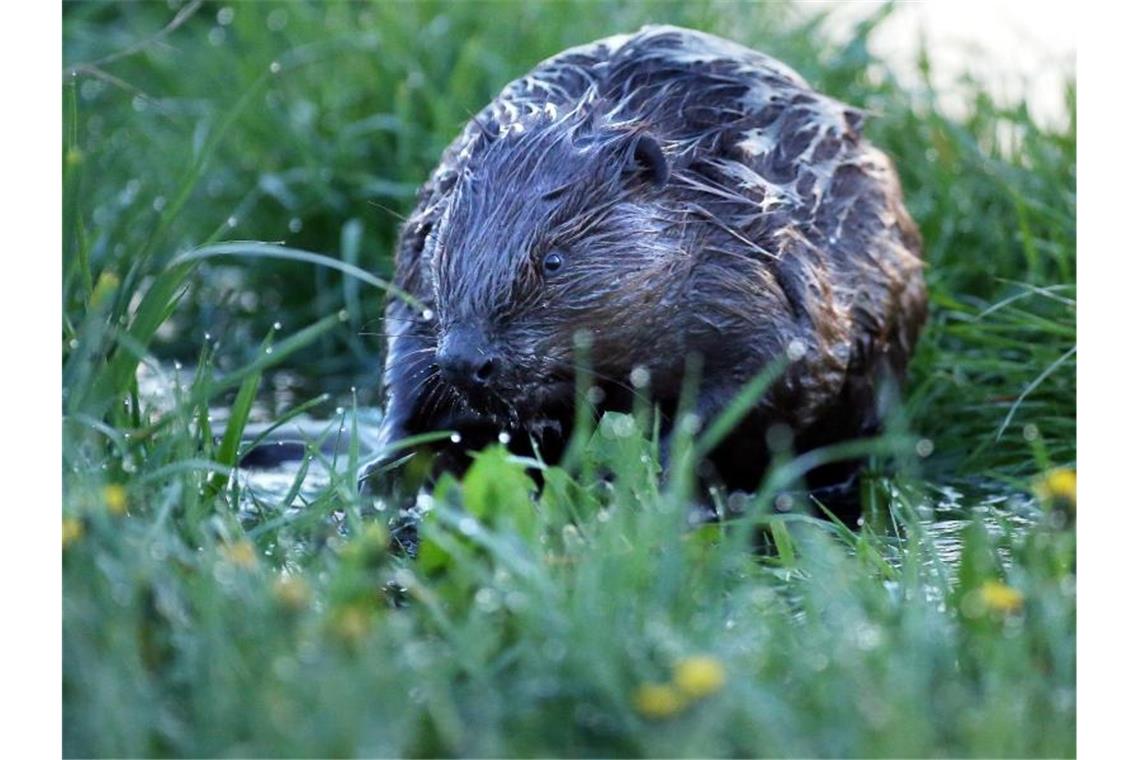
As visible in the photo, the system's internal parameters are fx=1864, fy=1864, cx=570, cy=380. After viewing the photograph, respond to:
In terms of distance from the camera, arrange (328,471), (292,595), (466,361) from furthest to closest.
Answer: (466,361), (328,471), (292,595)

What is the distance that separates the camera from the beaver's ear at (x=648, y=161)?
3377 mm

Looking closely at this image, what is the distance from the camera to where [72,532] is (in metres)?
2.40

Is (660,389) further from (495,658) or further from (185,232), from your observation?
(185,232)

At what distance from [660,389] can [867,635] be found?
1.19m

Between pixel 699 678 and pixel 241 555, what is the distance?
27.4 inches

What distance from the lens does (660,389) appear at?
11.4 ft

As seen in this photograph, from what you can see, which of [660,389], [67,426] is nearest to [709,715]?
[67,426]

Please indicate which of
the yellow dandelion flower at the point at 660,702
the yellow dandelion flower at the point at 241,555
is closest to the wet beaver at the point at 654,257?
the yellow dandelion flower at the point at 241,555

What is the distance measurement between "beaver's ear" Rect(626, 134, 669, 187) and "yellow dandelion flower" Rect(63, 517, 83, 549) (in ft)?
4.43

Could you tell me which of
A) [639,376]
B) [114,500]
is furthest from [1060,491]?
[114,500]

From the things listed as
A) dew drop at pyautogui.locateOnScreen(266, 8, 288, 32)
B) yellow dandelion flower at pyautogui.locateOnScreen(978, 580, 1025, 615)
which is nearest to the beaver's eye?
yellow dandelion flower at pyautogui.locateOnScreen(978, 580, 1025, 615)

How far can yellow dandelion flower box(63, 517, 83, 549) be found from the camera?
2.40m

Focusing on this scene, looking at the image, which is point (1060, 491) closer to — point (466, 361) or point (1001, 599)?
point (1001, 599)

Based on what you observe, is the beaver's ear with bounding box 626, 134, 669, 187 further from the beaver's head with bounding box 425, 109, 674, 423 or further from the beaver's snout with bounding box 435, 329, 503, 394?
the beaver's snout with bounding box 435, 329, 503, 394
